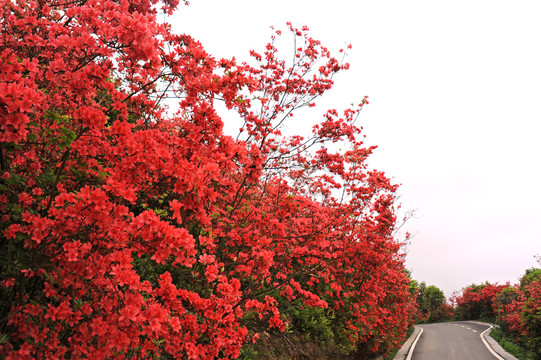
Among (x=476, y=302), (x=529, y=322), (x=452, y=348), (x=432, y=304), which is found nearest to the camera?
(x=529, y=322)

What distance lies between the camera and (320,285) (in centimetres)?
1033

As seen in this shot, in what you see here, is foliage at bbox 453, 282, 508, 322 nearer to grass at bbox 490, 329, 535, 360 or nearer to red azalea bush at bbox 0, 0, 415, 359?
grass at bbox 490, 329, 535, 360

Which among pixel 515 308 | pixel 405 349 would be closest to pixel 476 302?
pixel 515 308

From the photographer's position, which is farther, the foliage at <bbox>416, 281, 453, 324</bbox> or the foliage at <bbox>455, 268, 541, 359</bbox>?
the foliage at <bbox>416, 281, 453, 324</bbox>

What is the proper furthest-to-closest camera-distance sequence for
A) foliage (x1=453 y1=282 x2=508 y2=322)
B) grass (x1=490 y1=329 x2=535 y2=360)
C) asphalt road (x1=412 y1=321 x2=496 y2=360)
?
foliage (x1=453 y1=282 x2=508 y2=322) < asphalt road (x1=412 y1=321 x2=496 y2=360) < grass (x1=490 y1=329 x2=535 y2=360)

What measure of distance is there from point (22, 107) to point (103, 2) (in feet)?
5.24

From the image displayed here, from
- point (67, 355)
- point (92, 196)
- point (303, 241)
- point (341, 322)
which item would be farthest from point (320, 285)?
point (92, 196)

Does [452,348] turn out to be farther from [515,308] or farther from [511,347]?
[515,308]

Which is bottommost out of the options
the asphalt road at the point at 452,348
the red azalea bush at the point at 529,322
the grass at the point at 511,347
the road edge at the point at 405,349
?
the road edge at the point at 405,349

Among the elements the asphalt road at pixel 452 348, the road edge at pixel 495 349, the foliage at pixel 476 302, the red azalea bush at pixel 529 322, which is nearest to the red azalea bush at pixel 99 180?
the asphalt road at pixel 452 348

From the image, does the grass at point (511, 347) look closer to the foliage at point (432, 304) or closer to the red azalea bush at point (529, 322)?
the red azalea bush at point (529, 322)

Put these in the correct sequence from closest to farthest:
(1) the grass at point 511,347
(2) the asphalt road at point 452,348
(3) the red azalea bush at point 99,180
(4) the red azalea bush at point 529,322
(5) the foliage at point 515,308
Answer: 1. (3) the red azalea bush at point 99,180
2. (4) the red azalea bush at point 529,322
3. (5) the foliage at point 515,308
4. (1) the grass at point 511,347
5. (2) the asphalt road at point 452,348

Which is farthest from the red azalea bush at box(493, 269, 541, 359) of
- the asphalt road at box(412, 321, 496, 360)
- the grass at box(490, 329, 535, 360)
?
the asphalt road at box(412, 321, 496, 360)

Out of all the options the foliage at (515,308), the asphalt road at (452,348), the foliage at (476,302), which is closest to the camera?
the foliage at (515,308)
